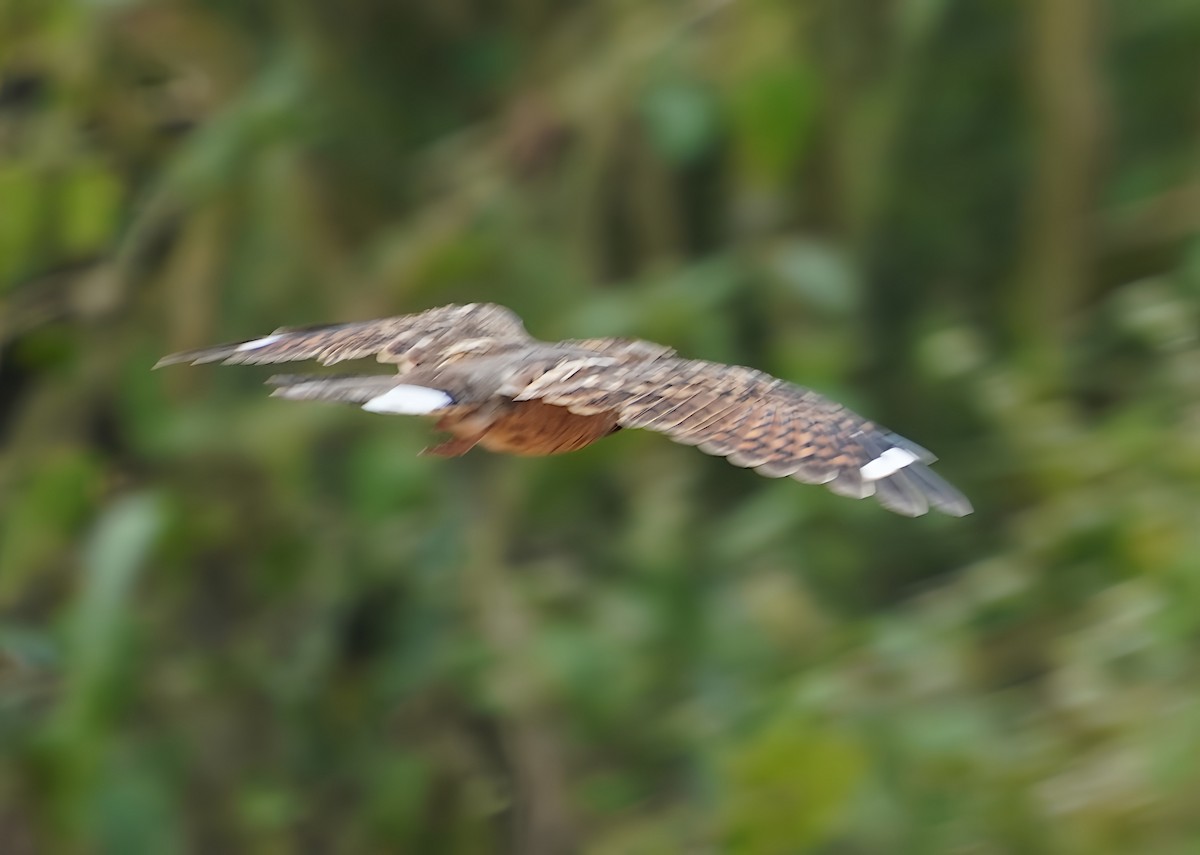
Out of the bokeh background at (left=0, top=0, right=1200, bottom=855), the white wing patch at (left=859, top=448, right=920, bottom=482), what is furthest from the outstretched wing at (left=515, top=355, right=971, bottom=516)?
the bokeh background at (left=0, top=0, right=1200, bottom=855)

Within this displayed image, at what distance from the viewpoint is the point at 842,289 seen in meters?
2.24

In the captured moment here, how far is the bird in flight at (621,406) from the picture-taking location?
44.5 inches

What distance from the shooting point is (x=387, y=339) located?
Result: 1.42 meters

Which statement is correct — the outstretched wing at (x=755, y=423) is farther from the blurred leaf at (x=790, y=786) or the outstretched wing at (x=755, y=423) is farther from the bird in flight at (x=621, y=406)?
the blurred leaf at (x=790, y=786)

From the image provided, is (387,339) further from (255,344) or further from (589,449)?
(589,449)

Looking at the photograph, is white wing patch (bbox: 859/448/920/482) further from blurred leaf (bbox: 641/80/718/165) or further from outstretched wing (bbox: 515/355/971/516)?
blurred leaf (bbox: 641/80/718/165)

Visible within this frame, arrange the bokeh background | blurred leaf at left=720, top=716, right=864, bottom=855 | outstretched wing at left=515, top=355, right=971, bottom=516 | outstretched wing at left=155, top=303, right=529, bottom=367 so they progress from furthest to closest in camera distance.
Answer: the bokeh background < blurred leaf at left=720, top=716, right=864, bottom=855 < outstretched wing at left=155, top=303, right=529, bottom=367 < outstretched wing at left=515, top=355, right=971, bottom=516

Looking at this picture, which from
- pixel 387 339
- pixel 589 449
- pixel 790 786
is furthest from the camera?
pixel 589 449

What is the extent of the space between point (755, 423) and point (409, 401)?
0.72 feet

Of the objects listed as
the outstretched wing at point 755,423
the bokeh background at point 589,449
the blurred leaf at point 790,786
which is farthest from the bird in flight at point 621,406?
the bokeh background at point 589,449

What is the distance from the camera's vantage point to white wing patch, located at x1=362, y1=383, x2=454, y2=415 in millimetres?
1132

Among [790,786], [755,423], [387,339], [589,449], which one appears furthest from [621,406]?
[589,449]

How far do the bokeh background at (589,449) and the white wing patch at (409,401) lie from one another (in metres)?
0.89

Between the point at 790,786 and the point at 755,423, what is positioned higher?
the point at 755,423
